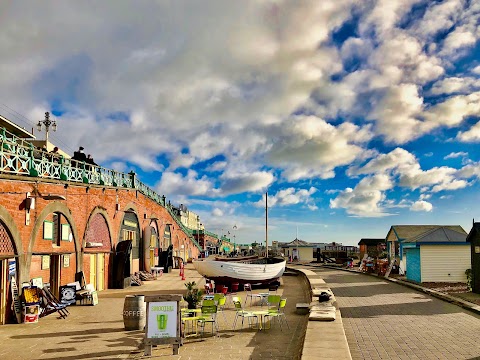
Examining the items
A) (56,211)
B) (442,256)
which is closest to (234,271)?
(56,211)

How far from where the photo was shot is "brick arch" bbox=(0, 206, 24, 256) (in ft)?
51.2

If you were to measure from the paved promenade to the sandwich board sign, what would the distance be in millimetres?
352

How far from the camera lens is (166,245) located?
46.2m

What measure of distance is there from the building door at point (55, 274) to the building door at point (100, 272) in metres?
5.32

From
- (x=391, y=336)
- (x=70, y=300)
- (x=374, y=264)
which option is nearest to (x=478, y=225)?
(x=391, y=336)

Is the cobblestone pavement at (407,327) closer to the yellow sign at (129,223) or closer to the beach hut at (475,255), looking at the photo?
the beach hut at (475,255)

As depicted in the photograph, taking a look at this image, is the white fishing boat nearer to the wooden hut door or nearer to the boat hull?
the boat hull

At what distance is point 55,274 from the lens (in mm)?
19938

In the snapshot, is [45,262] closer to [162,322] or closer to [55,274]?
[55,274]

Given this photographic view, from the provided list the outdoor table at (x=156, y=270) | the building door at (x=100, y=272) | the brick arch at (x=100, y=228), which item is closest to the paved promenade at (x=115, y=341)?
the brick arch at (x=100, y=228)

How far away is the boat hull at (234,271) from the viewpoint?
24766mm

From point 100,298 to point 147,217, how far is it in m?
15.0

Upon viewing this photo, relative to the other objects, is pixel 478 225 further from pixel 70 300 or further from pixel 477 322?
pixel 70 300

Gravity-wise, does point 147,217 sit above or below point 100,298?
above
